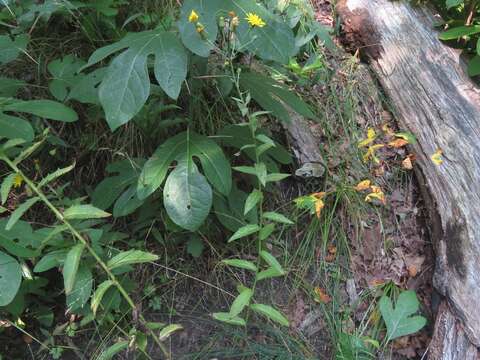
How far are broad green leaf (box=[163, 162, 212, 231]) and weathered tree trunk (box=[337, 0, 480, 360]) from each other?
116 cm

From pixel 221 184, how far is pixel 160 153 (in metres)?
0.31

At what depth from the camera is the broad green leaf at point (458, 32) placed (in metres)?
2.79

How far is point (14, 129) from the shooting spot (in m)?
1.82

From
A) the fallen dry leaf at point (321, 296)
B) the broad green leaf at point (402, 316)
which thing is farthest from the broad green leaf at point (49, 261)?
the broad green leaf at point (402, 316)

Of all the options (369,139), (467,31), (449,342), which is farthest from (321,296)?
(467,31)

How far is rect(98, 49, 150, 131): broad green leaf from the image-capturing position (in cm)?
179

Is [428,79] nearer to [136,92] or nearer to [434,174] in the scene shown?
[434,174]

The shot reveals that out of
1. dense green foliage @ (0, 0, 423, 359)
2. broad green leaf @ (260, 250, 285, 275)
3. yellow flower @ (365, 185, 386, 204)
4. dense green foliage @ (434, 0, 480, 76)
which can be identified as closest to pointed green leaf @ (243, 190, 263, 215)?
dense green foliage @ (0, 0, 423, 359)

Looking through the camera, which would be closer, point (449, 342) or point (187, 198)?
point (187, 198)

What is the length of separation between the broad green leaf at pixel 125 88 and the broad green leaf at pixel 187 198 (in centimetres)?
33

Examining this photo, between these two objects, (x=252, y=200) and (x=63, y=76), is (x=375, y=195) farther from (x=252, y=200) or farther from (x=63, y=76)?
(x=63, y=76)

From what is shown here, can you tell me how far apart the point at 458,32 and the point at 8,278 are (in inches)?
105

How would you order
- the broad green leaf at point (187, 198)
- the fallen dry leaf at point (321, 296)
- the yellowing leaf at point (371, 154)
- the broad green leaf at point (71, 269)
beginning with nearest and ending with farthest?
the broad green leaf at point (71, 269) → the broad green leaf at point (187, 198) → the fallen dry leaf at point (321, 296) → the yellowing leaf at point (371, 154)

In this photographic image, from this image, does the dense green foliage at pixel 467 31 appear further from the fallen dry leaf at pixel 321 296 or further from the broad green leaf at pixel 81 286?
the broad green leaf at pixel 81 286
